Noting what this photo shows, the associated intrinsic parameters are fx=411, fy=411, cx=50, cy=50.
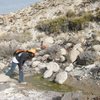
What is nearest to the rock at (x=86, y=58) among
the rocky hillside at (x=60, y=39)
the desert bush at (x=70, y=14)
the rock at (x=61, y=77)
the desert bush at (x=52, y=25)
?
the rocky hillside at (x=60, y=39)

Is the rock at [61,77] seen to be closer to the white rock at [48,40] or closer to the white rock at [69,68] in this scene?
the white rock at [69,68]

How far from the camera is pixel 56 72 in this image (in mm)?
19312

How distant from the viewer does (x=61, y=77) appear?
1869 cm

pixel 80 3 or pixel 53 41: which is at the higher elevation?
pixel 80 3

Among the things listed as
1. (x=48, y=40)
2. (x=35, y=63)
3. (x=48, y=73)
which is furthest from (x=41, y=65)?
(x=48, y=40)

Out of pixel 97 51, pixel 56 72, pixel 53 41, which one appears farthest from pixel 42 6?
pixel 56 72

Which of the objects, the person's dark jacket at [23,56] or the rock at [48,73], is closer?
the person's dark jacket at [23,56]

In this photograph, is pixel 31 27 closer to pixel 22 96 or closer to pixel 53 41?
pixel 53 41

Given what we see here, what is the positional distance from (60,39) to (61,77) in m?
8.45

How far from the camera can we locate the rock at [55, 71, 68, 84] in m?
18.4

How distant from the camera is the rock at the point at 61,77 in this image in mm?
18422

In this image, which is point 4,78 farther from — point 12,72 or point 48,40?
point 48,40

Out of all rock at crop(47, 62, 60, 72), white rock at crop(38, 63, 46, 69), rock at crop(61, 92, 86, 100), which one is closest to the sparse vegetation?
white rock at crop(38, 63, 46, 69)

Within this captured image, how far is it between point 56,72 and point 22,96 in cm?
477
